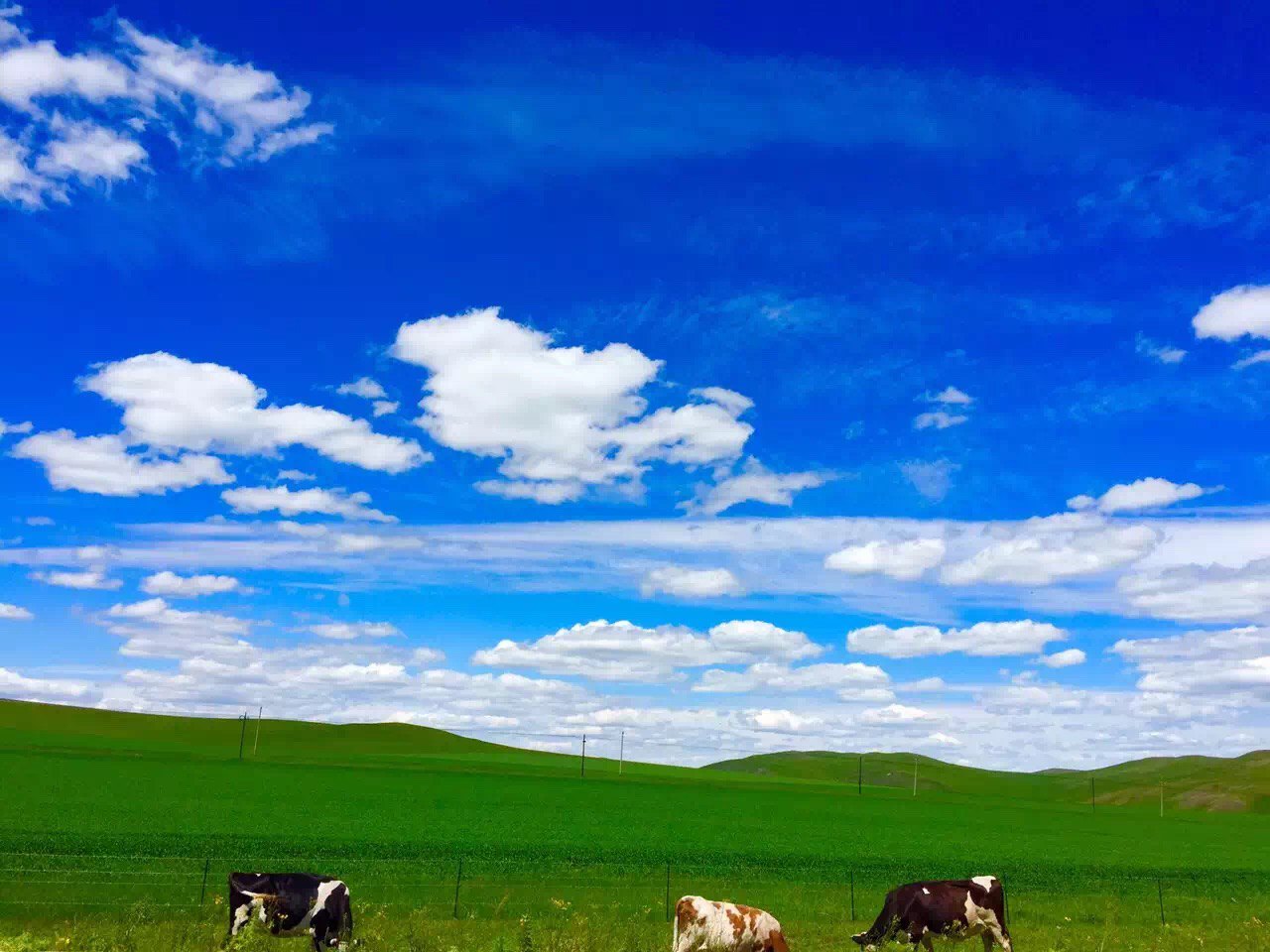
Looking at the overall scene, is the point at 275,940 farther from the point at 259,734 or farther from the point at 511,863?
the point at 259,734

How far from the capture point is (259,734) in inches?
6978

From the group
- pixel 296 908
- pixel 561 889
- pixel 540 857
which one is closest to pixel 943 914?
pixel 296 908

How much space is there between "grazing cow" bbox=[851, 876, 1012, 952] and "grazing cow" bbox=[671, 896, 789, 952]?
153 inches

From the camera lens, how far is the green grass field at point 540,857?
27203mm

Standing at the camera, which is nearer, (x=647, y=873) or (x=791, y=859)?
(x=647, y=873)

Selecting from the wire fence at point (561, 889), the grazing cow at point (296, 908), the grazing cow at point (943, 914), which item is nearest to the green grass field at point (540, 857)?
the wire fence at point (561, 889)

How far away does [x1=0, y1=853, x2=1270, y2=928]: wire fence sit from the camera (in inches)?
1165

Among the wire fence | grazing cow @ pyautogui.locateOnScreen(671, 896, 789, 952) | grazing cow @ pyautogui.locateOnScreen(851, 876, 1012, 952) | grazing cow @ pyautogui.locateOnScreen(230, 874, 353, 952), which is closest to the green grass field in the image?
the wire fence

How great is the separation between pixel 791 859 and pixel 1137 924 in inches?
774

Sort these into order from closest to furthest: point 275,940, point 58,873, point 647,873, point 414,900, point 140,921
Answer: point 275,940 → point 140,921 → point 414,900 → point 58,873 → point 647,873

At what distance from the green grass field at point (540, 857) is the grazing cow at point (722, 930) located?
2.22m

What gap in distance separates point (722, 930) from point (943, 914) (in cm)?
647

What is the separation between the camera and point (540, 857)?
4466 centimetres

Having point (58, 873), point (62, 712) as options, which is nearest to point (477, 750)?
point (62, 712)
